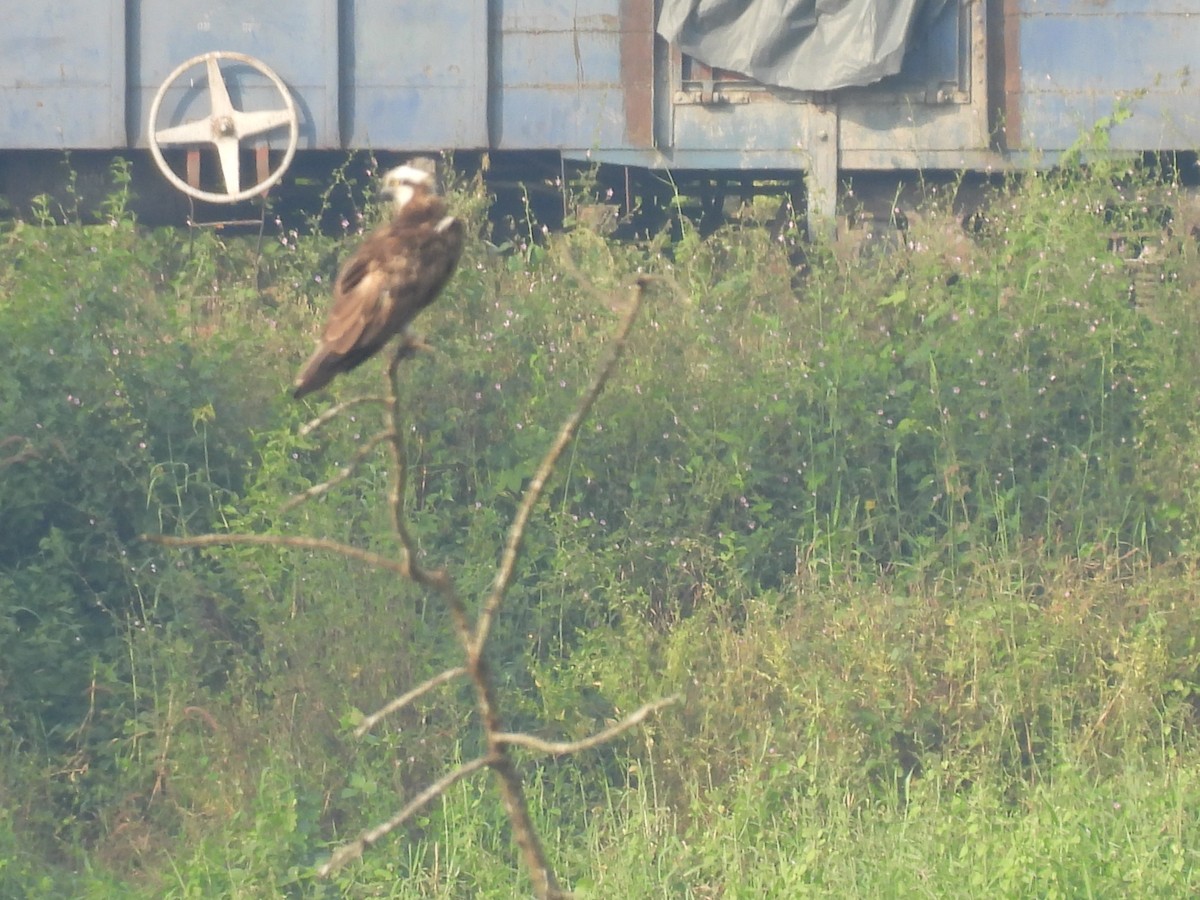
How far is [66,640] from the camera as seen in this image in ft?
19.1

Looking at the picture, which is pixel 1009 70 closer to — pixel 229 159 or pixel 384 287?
pixel 229 159

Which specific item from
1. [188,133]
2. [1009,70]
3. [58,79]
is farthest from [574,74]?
[58,79]

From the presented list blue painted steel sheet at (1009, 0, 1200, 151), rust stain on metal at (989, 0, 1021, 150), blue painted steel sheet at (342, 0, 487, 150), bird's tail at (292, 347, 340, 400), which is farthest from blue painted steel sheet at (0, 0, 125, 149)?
bird's tail at (292, 347, 340, 400)

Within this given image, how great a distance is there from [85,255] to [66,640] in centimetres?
171

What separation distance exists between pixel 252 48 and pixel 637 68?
2.08 metres

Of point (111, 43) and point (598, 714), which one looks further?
point (111, 43)

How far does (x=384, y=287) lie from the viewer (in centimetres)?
315

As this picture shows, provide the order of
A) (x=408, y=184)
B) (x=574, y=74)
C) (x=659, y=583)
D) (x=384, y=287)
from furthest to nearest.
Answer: (x=574, y=74), (x=659, y=583), (x=408, y=184), (x=384, y=287)

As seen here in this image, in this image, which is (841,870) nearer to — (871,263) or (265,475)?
(265,475)

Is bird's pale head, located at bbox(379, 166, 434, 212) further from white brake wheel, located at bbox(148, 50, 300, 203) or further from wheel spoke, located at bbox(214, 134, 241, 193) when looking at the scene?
wheel spoke, located at bbox(214, 134, 241, 193)

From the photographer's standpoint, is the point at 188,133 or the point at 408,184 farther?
the point at 188,133

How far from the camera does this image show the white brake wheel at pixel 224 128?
8.84 m

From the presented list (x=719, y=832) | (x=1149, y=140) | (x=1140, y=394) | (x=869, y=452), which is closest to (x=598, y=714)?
(x=719, y=832)

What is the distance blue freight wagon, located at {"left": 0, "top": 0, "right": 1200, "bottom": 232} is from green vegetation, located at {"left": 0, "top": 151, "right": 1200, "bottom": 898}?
1.81 meters
